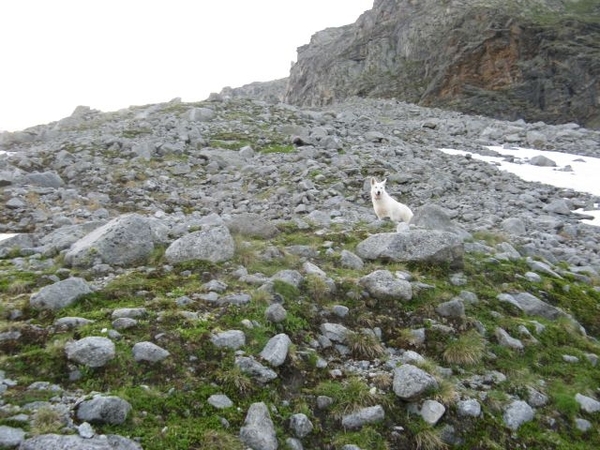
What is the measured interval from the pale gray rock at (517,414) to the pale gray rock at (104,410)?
13.1 ft

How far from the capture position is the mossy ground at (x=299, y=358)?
14.7 ft

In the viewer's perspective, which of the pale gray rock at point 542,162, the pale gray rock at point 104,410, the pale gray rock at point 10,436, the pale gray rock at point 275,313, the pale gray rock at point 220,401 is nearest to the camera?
the pale gray rock at point 10,436

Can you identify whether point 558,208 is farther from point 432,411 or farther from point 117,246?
point 117,246

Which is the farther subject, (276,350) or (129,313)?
(129,313)

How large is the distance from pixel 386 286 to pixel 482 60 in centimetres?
5623

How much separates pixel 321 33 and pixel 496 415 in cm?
10847

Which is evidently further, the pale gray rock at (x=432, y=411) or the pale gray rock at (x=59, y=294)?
the pale gray rock at (x=59, y=294)

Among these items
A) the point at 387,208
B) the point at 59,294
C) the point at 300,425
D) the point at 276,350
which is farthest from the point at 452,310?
the point at 387,208

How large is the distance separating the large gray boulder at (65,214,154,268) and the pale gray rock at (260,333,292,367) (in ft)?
9.96

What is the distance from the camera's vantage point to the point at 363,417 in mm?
4879

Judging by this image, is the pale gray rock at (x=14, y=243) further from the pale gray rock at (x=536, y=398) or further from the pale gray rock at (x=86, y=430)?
the pale gray rock at (x=536, y=398)

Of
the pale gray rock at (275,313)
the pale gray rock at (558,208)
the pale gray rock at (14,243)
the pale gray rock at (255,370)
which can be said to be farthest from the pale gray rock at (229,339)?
the pale gray rock at (558,208)

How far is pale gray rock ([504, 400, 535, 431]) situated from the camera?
17.0ft

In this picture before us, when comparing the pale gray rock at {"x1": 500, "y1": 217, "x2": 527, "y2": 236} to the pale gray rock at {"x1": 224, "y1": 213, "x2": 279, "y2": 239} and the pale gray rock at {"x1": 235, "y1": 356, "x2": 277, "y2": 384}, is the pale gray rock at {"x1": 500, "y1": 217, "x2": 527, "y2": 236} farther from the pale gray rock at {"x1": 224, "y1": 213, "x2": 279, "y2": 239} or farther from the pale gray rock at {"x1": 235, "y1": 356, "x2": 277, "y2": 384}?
the pale gray rock at {"x1": 235, "y1": 356, "x2": 277, "y2": 384}
